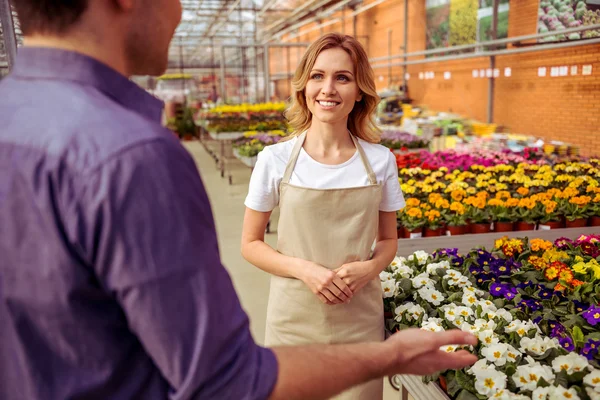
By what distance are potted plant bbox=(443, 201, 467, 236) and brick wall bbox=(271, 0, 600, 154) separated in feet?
12.9

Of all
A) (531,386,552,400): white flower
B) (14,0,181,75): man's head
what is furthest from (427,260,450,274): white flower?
(14,0,181,75): man's head

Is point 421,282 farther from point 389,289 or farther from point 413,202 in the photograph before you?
point 413,202

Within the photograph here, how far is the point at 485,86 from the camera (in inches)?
344

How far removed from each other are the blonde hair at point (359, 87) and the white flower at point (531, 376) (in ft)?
2.88

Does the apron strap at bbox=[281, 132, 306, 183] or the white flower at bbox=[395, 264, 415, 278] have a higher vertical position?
the apron strap at bbox=[281, 132, 306, 183]

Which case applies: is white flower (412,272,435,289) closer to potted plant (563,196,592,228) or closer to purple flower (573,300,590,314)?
purple flower (573,300,590,314)

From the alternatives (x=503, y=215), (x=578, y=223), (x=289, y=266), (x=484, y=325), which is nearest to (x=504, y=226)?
(x=503, y=215)

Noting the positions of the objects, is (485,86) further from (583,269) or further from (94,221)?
(94,221)

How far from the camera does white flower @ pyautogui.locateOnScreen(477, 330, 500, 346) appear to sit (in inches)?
59.0

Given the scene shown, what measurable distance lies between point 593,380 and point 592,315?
0.47 metres

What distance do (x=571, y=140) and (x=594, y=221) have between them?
4015mm

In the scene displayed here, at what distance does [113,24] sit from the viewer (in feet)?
2.06

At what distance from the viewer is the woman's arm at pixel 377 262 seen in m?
1.56

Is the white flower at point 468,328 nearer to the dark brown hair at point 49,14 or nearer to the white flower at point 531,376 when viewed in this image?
the white flower at point 531,376
